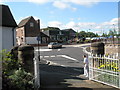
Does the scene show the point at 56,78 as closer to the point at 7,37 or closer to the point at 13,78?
the point at 13,78

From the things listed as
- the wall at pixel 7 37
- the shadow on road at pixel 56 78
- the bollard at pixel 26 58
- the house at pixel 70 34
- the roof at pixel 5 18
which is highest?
the house at pixel 70 34

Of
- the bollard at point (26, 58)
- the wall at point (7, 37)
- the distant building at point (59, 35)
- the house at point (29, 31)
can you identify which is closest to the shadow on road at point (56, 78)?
the bollard at point (26, 58)

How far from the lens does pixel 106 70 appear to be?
20.9 feet

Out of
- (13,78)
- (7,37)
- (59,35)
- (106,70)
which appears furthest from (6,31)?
(59,35)

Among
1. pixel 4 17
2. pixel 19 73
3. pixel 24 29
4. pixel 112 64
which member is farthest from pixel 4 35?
pixel 24 29

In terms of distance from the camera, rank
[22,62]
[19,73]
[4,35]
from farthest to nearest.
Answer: [4,35], [22,62], [19,73]

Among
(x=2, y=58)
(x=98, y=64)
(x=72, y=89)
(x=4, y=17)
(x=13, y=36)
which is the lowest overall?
(x=72, y=89)

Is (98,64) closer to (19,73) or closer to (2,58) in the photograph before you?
(19,73)

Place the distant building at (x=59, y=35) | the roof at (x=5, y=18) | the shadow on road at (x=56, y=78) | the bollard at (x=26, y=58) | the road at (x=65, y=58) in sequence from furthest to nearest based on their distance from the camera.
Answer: the distant building at (x=59, y=35)
the road at (x=65, y=58)
the roof at (x=5, y=18)
the shadow on road at (x=56, y=78)
the bollard at (x=26, y=58)

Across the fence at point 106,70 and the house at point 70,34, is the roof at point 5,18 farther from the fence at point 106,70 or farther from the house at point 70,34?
the house at point 70,34

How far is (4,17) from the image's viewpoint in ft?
45.0

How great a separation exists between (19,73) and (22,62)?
0.94m

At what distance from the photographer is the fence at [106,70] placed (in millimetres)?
6055

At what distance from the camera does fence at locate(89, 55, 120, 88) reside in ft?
19.9
